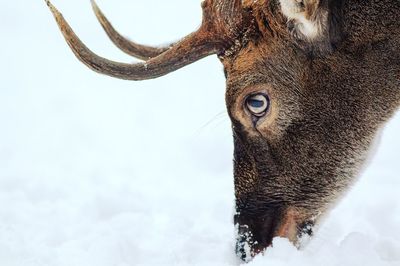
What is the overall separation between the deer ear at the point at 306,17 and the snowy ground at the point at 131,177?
0.88 metres

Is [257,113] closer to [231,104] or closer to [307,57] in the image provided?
[231,104]

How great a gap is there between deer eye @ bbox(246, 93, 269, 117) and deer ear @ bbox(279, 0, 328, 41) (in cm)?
45

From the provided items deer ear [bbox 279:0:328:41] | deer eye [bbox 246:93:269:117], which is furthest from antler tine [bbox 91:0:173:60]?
deer ear [bbox 279:0:328:41]

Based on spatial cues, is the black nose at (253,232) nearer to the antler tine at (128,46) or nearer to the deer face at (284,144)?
the deer face at (284,144)

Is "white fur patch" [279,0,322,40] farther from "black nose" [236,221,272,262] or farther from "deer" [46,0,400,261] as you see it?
"black nose" [236,221,272,262]

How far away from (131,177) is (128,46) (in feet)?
6.41

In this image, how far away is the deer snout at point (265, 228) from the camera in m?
4.85

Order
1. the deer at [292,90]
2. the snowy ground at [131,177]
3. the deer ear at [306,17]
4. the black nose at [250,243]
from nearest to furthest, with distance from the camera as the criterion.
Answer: the deer ear at [306,17]
the deer at [292,90]
the black nose at [250,243]
the snowy ground at [131,177]

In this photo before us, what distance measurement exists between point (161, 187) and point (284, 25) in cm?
281

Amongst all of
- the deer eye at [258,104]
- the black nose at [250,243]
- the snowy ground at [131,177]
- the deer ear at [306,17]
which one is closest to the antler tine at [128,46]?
the snowy ground at [131,177]

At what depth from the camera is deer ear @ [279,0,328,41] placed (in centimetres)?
444

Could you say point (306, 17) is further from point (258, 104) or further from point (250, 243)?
point (250, 243)

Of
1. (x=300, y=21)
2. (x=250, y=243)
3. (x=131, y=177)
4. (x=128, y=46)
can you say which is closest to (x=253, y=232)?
(x=250, y=243)

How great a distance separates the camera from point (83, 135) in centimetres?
892
